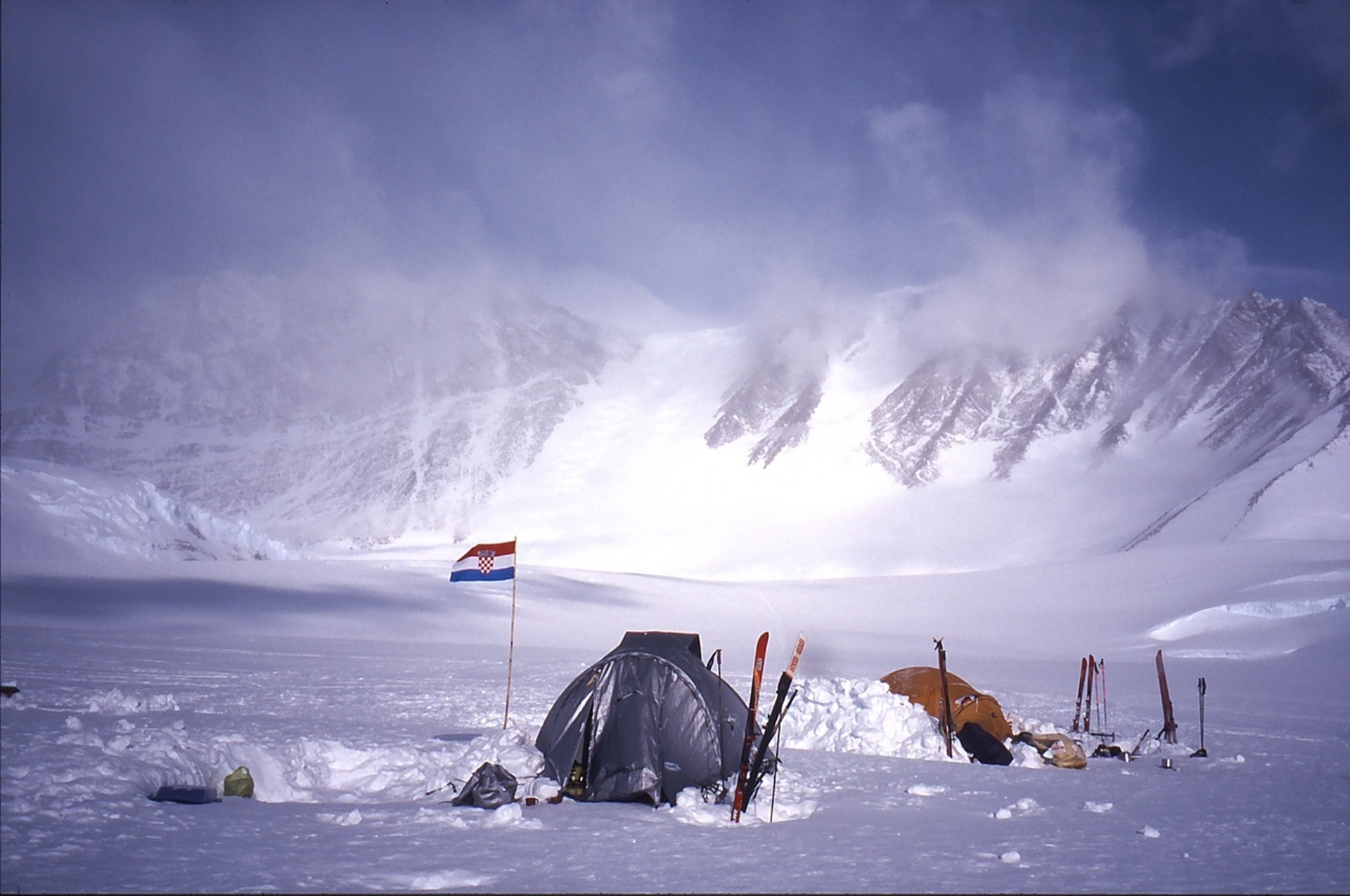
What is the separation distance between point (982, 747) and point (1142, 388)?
112658mm

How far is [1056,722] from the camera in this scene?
1658 cm

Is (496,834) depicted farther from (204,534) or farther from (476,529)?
(476,529)

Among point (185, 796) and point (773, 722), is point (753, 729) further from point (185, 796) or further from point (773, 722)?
point (185, 796)

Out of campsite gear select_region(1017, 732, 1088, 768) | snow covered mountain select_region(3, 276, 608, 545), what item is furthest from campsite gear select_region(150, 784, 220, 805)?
snow covered mountain select_region(3, 276, 608, 545)

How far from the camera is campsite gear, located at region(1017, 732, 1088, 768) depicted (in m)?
12.5

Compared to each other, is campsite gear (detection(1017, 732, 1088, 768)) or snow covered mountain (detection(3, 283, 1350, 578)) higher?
snow covered mountain (detection(3, 283, 1350, 578))

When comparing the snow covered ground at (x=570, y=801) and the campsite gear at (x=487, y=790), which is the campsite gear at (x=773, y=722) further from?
the campsite gear at (x=487, y=790)

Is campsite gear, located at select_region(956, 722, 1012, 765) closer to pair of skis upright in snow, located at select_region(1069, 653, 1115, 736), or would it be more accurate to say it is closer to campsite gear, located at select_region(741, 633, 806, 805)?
pair of skis upright in snow, located at select_region(1069, 653, 1115, 736)

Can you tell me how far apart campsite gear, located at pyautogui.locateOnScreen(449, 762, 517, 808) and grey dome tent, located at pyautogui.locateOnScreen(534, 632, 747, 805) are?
89 centimetres

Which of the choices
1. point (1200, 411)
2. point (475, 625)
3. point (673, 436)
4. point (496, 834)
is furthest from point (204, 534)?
point (1200, 411)

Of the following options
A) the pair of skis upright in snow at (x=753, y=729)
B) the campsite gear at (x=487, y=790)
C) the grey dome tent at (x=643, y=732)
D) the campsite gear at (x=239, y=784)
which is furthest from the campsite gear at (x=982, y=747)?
the campsite gear at (x=239, y=784)

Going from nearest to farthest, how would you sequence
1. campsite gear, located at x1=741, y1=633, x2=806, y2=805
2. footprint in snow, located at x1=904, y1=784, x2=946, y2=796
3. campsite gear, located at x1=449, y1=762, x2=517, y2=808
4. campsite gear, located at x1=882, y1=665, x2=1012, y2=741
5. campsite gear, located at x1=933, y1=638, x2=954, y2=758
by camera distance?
campsite gear, located at x1=741, y1=633, x2=806, y2=805, campsite gear, located at x1=449, y1=762, x2=517, y2=808, footprint in snow, located at x1=904, y1=784, x2=946, y2=796, campsite gear, located at x1=933, y1=638, x2=954, y2=758, campsite gear, located at x1=882, y1=665, x2=1012, y2=741

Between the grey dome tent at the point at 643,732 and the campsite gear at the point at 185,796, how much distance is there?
12.1ft

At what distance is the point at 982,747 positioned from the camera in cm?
1280
